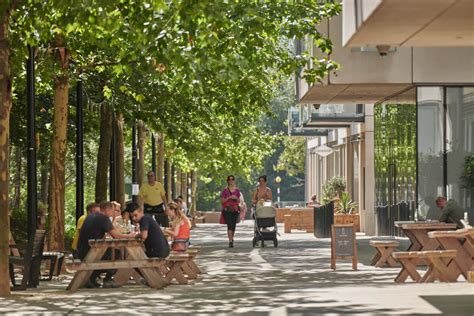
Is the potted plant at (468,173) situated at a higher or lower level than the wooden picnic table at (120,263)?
higher

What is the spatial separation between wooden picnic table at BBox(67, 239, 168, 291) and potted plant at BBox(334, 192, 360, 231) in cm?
2794

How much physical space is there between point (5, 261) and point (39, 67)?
25.4 ft

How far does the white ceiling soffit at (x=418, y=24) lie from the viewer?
18641 mm

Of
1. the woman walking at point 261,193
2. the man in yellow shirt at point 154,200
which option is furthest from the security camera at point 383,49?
the man in yellow shirt at point 154,200

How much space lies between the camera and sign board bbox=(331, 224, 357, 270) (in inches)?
1017

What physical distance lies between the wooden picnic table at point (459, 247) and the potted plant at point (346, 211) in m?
26.3

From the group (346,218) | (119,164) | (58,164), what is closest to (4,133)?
(58,164)

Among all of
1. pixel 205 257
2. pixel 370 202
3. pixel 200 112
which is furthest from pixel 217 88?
pixel 370 202

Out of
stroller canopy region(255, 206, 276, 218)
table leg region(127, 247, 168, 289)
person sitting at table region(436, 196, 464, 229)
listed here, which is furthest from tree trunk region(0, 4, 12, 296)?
stroller canopy region(255, 206, 276, 218)

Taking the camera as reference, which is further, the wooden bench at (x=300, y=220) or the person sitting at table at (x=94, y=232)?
the wooden bench at (x=300, y=220)

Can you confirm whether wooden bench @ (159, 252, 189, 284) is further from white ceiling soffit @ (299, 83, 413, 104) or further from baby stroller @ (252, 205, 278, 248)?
baby stroller @ (252, 205, 278, 248)

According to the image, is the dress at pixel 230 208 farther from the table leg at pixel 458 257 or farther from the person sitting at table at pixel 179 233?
the table leg at pixel 458 257

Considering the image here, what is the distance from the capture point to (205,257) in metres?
32.0

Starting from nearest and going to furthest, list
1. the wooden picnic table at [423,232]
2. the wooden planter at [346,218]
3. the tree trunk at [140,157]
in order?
the wooden picnic table at [423,232]
the wooden planter at [346,218]
the tree trunk at [140,157]
